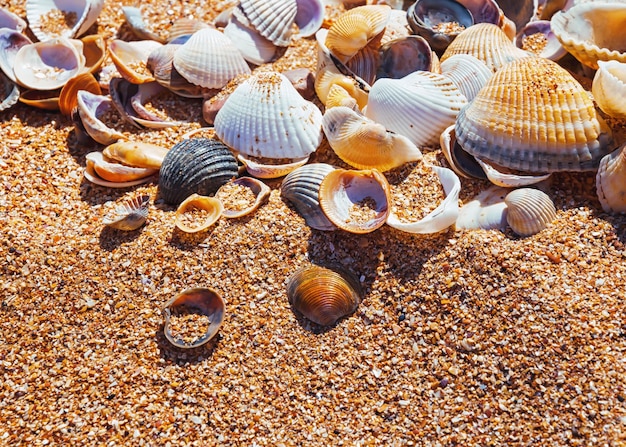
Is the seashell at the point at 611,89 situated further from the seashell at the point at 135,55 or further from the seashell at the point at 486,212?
the seashell at the point at 135,55

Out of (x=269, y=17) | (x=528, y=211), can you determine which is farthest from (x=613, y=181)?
(x=269, y=17)

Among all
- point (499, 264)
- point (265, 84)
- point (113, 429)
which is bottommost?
point (113, 429)

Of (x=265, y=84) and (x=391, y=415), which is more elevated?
(x=265, y=84)

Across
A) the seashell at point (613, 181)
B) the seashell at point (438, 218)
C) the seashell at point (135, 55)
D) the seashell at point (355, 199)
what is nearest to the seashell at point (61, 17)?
the seashell at point (135, 55)

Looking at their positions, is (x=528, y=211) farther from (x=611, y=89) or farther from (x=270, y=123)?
(x=270, y=123)

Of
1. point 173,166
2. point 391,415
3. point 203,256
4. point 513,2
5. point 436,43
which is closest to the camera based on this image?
point 391,415

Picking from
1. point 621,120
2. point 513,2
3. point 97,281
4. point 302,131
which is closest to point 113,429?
point 97,281

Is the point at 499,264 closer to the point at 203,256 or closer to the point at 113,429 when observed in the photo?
the point at 203,256
